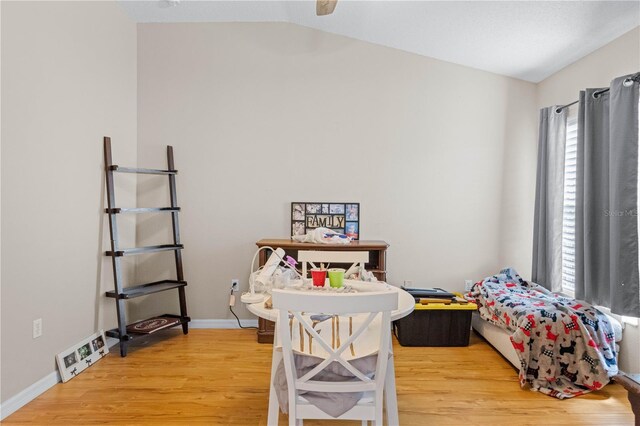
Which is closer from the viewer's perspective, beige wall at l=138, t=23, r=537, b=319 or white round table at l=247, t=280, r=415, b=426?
white round table at l=247, t=280, r=415, b=426

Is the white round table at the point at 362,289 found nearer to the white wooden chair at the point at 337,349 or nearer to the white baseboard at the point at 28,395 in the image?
the white wooden chair at the point at 337,349

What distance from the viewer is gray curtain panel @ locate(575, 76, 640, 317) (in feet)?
7.84

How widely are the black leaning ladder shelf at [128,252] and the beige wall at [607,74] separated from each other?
11.3 feet

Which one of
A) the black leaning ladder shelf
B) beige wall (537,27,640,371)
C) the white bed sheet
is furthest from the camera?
the black leaning ladder shelf

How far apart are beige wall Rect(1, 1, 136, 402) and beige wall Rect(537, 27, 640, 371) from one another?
3880 millimetres

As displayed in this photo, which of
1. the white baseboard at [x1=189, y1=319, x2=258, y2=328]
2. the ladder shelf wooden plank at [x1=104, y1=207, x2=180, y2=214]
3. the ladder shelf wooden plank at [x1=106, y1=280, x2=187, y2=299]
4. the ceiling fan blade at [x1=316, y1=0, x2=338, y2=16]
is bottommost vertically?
the white baseboard at [x1=189, y1=319, x2=258, y2=328]

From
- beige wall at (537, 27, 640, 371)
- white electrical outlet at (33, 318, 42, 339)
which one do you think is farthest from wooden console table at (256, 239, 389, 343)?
beige wall at (537, 27, 640, 371)

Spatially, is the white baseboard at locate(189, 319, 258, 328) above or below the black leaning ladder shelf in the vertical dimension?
below

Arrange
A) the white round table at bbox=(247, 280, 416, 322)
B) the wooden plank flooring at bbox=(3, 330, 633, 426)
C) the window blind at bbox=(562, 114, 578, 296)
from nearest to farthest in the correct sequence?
the white round table at bbox=(247, 280, 416, 322)
the wooden plank flooring at bbox=(3, 330, 633, 426)
the window blind at bbox=(562, 114, 578, 296)

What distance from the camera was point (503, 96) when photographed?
12.0ft

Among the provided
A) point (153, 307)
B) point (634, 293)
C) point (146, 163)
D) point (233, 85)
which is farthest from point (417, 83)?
point (153, 307)

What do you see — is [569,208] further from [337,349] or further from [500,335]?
[337,349]

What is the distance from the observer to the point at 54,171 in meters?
2.51

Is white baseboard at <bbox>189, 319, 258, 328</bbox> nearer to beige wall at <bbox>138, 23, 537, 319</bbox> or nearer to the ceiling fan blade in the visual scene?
beige wall at <bbox>138, 23, 537, 319</bbox>
